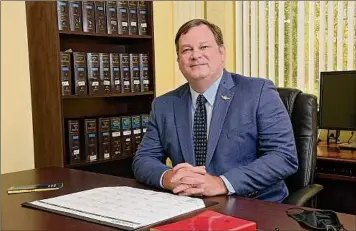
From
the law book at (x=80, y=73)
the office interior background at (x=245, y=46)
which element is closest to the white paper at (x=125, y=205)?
the law book at (x=80, y=73)

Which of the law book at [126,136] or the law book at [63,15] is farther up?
the law book at [63,15]

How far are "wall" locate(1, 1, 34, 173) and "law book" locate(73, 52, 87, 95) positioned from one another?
318mm

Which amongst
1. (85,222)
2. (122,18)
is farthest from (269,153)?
(122,18)

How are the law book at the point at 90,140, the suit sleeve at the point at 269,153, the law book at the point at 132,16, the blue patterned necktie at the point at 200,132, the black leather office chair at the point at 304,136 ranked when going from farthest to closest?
the law book at the point at 132,16
the law book at the point at 90,140
the black leather office chair at the point at 304,136
the blue patterned necktie at the point at 200,132
the suit sleeve at the point at 269,153

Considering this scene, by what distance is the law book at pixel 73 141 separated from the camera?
283cm

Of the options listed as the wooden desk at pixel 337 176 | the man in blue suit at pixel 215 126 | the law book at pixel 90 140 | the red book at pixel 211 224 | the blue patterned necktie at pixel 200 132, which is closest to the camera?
the red book at pixel 211 224

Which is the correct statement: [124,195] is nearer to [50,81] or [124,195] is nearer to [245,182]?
[245,182]

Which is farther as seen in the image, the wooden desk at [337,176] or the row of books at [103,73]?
the row of books at [103,73]

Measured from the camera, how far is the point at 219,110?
5.71 feet

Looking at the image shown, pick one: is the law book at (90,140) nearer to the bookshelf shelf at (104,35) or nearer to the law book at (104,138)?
the law book at (104,138)

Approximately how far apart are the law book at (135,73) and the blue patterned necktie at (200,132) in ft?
4.63

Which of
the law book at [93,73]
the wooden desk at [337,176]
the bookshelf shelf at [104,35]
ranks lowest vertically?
the wooden desk at [337,176]

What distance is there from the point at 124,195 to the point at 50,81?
1.59m

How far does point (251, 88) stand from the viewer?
177 cm
